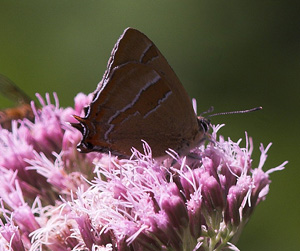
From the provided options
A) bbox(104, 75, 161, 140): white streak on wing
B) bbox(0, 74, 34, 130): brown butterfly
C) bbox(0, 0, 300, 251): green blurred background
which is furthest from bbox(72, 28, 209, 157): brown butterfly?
bbox(0, 0, 300, 251): green blurred background

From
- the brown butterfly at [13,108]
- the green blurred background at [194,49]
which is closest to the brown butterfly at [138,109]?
the brown butterfly at [13,108]

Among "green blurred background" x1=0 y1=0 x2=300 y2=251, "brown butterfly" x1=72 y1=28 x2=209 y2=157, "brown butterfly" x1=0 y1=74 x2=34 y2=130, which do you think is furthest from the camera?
"green blurred background" x1=0 y1=0 x2=300 y2=251

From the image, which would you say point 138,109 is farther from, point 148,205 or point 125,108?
point 148,205

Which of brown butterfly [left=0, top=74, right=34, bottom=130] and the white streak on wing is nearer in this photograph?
the white streak on wing

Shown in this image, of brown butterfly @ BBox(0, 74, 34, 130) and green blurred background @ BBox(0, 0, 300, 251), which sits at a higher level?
brown butterfly @ BBox(0, 74, 34, 130)

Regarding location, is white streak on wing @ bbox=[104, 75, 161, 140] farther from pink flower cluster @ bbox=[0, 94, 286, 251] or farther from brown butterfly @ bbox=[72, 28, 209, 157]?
pink flower cluster @ bbox=[0, 94, 286, 251]

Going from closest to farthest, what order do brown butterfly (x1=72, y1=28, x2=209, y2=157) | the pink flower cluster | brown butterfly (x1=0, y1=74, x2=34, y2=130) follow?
1. the pink flower cluster
2. brown butterfly (x1=72, y1=28, x2=209, y2=157)
3. brown butterfly (x1=0, y1=74, x2=34, y2=130)
